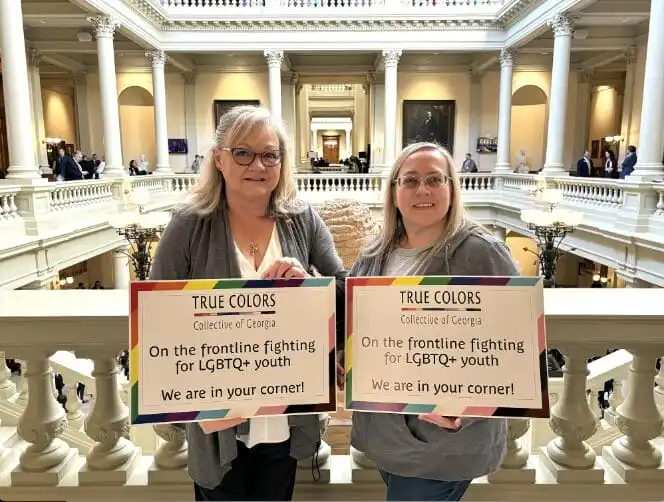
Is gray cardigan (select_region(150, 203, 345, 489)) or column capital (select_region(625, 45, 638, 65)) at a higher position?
column capital (select_region(625, 45, 638, 65))

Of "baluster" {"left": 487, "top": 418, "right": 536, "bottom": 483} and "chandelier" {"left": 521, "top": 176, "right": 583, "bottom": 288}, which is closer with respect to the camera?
"baluster" {"left": 487, "top": 418, "right": 536, "bottom": 483}

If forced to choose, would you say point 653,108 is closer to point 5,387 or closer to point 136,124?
point 5,387

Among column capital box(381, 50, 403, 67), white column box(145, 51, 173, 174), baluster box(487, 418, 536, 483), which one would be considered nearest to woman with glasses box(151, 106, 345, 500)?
baluster box(487, 418, 536, 483)

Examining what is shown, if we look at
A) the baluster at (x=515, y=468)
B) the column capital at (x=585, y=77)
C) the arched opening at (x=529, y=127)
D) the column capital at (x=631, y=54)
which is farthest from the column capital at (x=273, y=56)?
the baluster at (x=515, y=468)

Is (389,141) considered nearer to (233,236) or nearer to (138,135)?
(138,135)

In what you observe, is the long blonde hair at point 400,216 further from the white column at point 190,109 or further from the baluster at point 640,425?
the white column at point 190,109

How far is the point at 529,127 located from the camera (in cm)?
2259

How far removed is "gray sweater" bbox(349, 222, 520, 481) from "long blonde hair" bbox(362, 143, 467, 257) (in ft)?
0.11

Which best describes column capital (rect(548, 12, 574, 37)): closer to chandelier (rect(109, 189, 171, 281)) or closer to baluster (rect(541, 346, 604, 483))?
chandelier (rect(109, 189, 171, 281))

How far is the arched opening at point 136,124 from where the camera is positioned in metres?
22.2

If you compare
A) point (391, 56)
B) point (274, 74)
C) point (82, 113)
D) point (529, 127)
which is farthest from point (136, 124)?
point (529, 127)

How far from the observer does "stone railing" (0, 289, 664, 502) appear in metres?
1.75

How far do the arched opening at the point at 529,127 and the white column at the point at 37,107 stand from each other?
17440 mm

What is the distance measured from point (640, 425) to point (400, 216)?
1.05m
